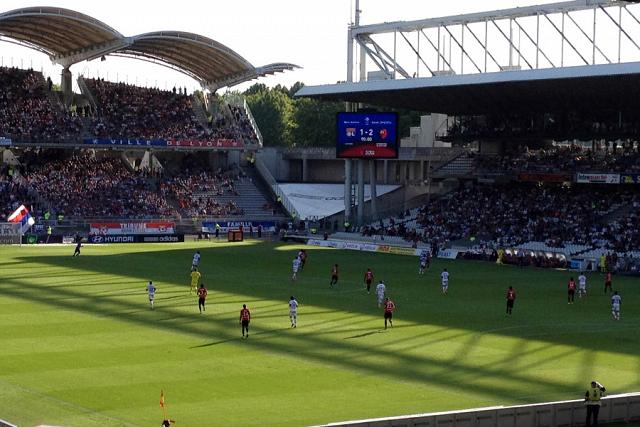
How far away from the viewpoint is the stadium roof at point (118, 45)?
3354 inches

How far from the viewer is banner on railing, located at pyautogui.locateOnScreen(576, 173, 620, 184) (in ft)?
255

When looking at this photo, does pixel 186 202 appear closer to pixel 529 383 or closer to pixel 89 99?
pixel 89 99

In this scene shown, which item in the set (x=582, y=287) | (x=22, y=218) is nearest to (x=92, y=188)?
(x=22, y=218)

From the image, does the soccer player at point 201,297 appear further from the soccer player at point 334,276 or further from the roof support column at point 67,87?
the roof support column at point 67,87

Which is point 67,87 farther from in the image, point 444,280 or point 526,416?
point 526,416

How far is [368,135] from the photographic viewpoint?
83.1m

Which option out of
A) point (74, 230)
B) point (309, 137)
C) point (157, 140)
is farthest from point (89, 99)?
point (309, 137)

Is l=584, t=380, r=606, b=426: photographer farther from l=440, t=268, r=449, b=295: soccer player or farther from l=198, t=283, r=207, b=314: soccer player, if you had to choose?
l=440, t=268, r=449, b=295: soccer player

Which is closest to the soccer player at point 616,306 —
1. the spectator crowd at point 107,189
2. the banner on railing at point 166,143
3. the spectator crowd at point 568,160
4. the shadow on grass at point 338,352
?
the shadow on grass at point 338,352

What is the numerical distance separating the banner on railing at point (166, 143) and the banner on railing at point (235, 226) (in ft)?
30.4

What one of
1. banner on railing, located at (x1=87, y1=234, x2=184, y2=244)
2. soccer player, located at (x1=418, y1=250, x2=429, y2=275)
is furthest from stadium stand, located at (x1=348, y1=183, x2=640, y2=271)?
banner on railing, located at (x1=87, y1=234, x2=184, y2=244)

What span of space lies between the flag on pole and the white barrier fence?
5424 cm

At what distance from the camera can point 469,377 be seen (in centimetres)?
3095

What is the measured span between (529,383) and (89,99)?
72.6 meters
